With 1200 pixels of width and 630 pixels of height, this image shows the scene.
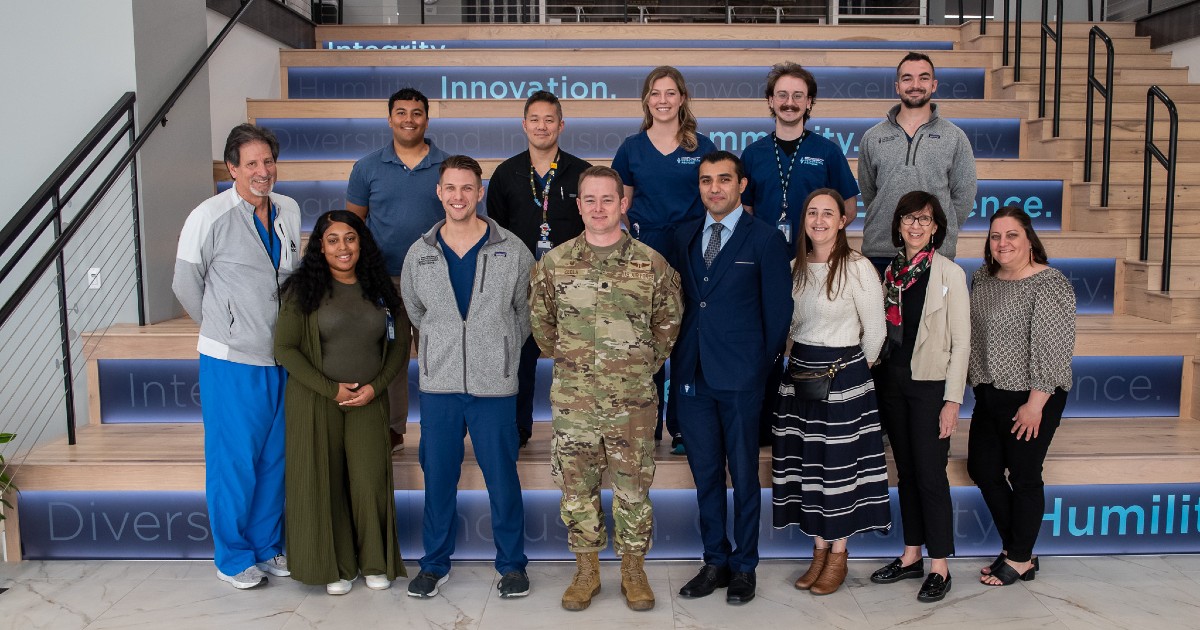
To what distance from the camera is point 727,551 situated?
314 centimetres

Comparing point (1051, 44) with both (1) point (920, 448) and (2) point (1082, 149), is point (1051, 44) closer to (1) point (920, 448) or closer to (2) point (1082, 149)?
(2) point (1082, 149)

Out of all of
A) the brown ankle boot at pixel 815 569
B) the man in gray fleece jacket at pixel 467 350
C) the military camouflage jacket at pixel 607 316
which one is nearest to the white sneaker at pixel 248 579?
the man in gray fleece jacket at pixel 467 350

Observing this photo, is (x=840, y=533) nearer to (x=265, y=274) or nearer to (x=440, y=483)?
(x=440, y=483)

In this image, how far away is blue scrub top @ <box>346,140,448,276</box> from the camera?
132 inches

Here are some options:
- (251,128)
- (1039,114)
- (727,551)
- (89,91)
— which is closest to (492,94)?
(89,91)

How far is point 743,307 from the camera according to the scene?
2916 millimetres

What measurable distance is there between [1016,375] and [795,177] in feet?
3.39

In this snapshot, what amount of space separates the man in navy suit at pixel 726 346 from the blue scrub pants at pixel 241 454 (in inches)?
57.0

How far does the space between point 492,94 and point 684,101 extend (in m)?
3.17

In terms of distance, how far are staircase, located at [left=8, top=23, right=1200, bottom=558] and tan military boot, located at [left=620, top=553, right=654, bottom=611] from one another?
0.40 m

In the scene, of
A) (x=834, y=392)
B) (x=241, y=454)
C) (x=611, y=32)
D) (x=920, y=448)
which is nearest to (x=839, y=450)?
(x=834, y=392)

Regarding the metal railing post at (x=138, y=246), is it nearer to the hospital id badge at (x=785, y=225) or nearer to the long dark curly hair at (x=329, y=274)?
the long dark curly hair at (x=329, y=274)

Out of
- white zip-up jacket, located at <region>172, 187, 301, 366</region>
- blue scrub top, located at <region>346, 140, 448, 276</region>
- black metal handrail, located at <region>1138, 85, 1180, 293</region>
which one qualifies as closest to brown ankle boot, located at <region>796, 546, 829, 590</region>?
blue scrub top, located at <region>346, 140, 448, 276</region>

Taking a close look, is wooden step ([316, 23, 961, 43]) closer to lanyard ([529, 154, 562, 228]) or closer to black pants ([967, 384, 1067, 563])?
lanyard ([529, 154, 562, 228])
